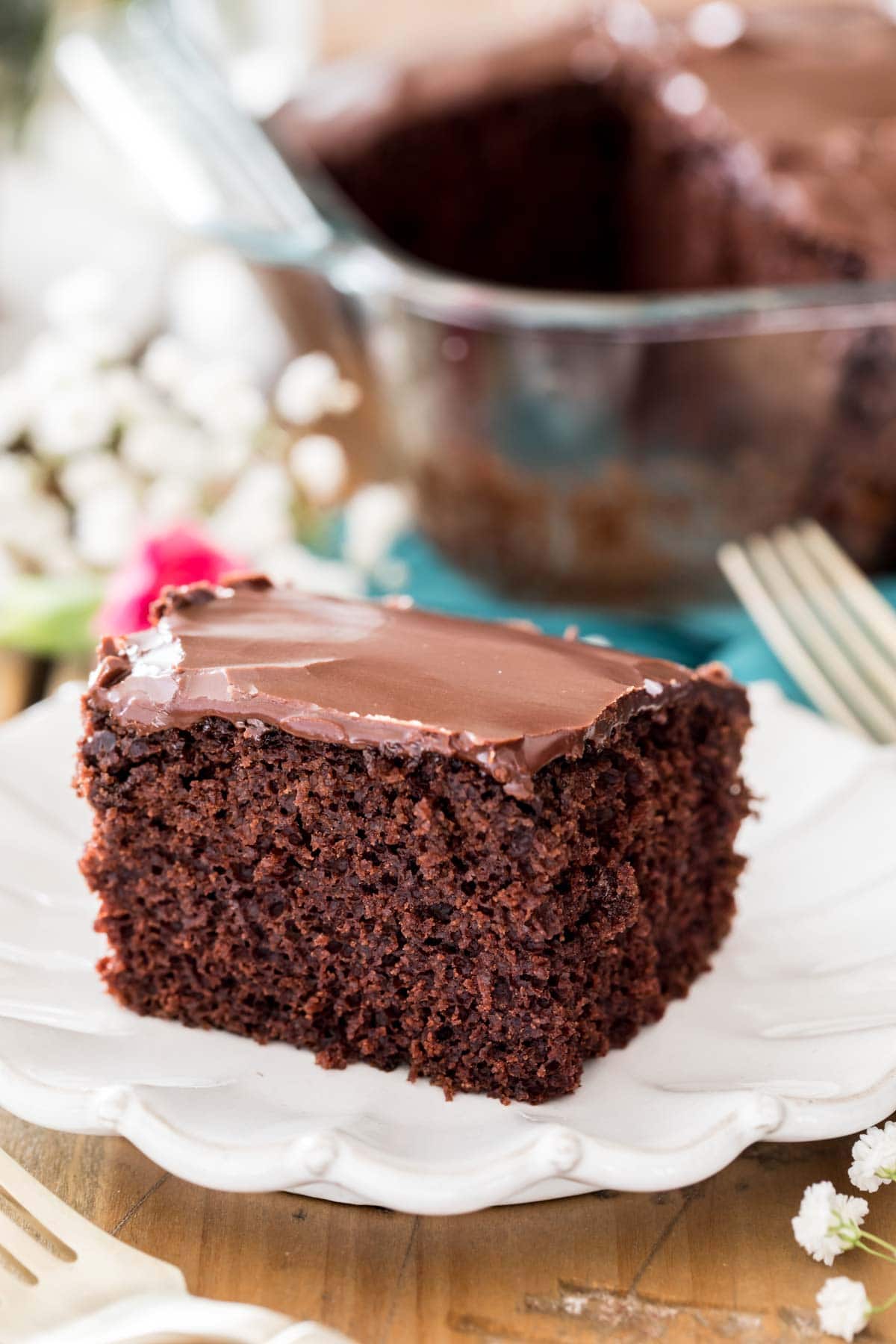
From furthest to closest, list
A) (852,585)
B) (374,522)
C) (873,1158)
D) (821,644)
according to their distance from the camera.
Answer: (374,522) < (852,585) < (821,644) < (873,1158)

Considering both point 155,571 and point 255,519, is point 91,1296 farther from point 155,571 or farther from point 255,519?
point 255,519

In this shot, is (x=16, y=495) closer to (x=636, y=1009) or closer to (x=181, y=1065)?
(x=181, y=1065)

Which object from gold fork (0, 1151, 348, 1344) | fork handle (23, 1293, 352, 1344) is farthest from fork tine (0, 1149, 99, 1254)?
fork handle (23, 1293, 352, 1344)

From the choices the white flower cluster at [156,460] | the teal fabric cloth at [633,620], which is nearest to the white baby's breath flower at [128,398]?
the white flower cluster at [156,460]

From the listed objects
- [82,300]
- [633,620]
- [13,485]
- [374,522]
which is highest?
[82,300]

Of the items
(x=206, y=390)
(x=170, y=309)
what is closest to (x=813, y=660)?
(x=206, y=390)

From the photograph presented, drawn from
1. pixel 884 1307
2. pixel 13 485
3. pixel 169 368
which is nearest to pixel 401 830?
pixel 884 1307
